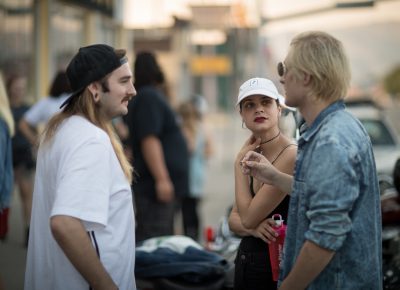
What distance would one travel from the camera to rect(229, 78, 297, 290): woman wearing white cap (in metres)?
3.43

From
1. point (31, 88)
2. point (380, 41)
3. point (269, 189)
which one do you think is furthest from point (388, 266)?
point (380, 41)

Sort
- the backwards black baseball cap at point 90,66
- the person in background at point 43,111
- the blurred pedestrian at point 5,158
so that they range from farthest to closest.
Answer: the person in background at point 43,111 → the blurred pedestrian at point 5,158 → the backwards black baseball cap at point 90,66

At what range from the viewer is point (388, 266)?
16.3ft

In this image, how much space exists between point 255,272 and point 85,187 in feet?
3.17

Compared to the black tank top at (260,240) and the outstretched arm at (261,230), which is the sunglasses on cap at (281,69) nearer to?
the black tank top at (260,240)

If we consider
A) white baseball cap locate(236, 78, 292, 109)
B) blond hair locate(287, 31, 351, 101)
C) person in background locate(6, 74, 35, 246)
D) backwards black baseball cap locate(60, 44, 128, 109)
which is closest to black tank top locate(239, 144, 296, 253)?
white baseball cap locate(236, 78, 292, 109)

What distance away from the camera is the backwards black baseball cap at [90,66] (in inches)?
126

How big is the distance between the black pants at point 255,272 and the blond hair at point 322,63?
99cm

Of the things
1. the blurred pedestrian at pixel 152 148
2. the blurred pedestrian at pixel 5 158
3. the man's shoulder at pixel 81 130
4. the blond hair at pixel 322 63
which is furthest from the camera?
the blurred pedestrian at pixel 152 148

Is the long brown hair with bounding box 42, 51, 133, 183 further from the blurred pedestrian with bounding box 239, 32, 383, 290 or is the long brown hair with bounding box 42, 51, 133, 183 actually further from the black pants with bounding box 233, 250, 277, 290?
the blurred pedestrian with bounding box 239, 32, 383, 290

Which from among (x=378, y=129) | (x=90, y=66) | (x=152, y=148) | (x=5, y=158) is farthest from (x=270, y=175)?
(x=378, y=129)

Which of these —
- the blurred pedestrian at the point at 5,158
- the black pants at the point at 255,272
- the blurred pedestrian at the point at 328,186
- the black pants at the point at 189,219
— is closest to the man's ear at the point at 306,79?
the blurred pedestrian at the point at 328,186

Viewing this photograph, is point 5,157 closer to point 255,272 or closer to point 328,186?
point 255,272

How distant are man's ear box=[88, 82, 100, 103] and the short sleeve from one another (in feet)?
0.86
